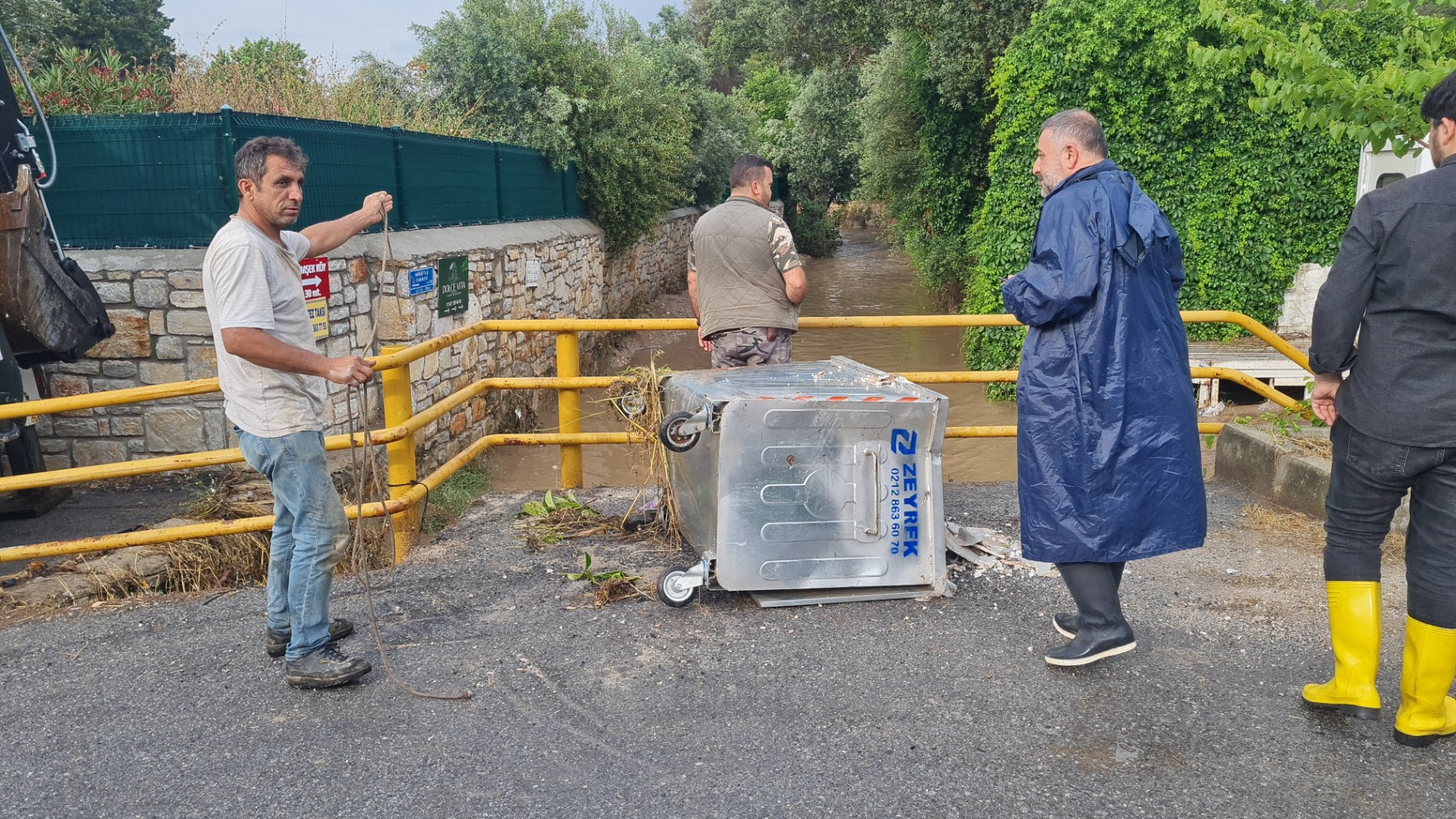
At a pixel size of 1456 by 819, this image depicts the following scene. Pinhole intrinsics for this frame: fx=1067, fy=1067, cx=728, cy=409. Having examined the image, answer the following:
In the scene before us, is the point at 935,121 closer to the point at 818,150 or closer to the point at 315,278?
the point at 818,150

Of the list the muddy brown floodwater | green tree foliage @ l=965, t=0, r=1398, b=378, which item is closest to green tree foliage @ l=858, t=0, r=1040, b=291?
the muddy brown floodwater

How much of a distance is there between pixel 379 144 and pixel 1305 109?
6.89 meters

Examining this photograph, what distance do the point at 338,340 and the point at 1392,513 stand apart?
6.82 metres

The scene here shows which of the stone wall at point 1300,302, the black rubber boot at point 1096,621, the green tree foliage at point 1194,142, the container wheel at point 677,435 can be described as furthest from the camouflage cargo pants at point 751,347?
the stone wall at point 1300,302

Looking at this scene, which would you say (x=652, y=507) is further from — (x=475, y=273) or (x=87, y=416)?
(x=475, y=273)

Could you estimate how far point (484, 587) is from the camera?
14.6 ft

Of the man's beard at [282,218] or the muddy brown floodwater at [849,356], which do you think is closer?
the man's beard at [282,218]

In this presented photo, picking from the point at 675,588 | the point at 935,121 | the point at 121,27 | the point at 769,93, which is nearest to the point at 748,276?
the point at 675,588

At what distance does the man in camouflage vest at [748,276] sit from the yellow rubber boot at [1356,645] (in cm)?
259

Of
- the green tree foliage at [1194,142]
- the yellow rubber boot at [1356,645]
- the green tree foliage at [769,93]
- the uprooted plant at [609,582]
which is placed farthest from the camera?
the green tree foliage at [769,93]

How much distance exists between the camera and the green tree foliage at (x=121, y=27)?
3472 cm

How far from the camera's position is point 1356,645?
126 inches

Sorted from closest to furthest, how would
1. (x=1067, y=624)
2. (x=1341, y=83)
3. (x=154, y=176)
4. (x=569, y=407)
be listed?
1. (x=1067, y=624)
2. (x=569, y=407)
3. (x=1341, y=83)
4. (x=154, y=176)

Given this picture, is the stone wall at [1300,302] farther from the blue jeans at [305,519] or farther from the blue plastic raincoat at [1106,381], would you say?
the blue jeans at [305,519]
